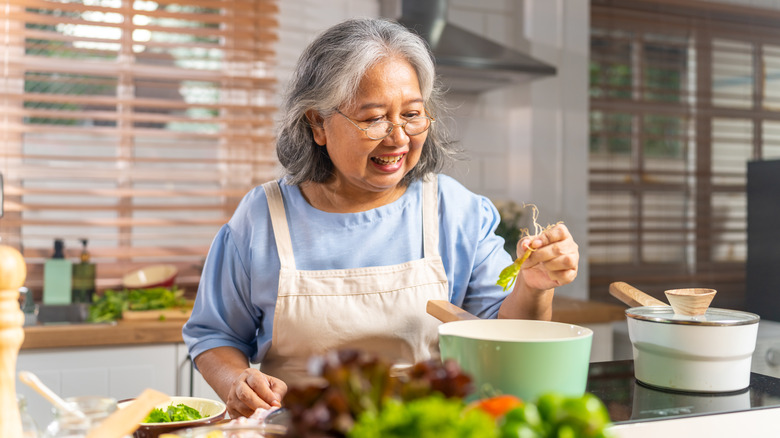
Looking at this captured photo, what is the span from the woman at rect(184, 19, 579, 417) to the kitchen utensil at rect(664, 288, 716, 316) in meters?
0.38

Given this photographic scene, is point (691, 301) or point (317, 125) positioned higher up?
point (317, 125)

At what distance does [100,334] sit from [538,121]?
1.99m

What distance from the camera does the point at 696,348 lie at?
90cm

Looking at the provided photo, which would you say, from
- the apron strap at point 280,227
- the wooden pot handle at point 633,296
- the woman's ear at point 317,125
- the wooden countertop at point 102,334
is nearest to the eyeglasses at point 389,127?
the woman's ear at point 317,125

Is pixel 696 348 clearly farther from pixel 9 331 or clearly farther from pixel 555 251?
pixel 9 331

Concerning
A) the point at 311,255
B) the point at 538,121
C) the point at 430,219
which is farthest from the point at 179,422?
the point at 538,121

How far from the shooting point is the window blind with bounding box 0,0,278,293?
8.75ft

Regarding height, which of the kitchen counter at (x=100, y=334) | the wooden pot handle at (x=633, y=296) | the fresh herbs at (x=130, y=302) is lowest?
the kitchen counter at (x=100, y=334)

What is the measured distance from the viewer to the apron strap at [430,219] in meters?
1.46

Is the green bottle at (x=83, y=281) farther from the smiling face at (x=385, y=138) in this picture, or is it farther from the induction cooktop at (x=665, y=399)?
the induction cooktop at (x=665, y=399)

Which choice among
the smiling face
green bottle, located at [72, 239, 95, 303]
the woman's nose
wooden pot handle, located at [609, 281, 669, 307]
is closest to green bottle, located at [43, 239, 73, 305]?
green bottle, located at [72, 239, 95, 303]

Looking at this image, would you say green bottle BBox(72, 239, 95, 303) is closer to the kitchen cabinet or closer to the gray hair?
the kitchen cabinet

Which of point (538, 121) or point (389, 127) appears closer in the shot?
point (389, 127)

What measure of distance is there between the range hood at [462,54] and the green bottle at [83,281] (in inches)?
56.8
